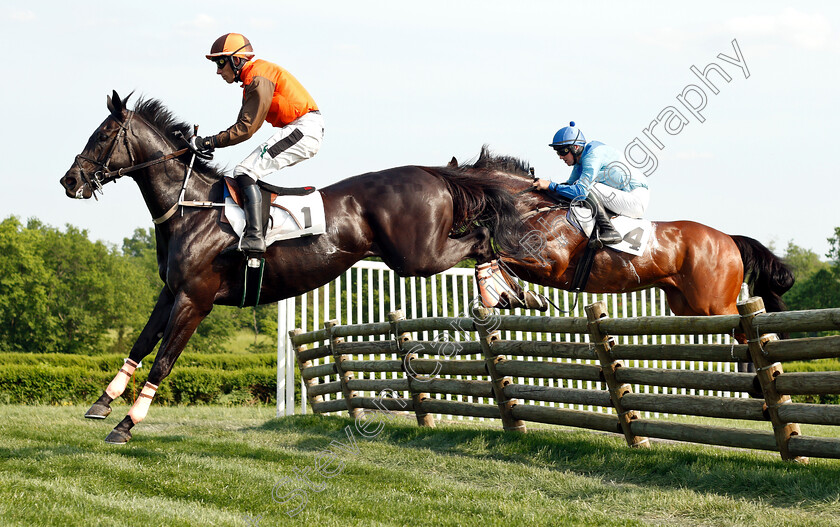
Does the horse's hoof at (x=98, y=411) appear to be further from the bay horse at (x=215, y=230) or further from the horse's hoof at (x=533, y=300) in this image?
the horse's hoof at (x=533, y=300)

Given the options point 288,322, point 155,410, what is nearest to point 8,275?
point 155,410

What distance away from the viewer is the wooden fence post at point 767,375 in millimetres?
5129

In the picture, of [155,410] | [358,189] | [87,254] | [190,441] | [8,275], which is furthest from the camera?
[87,254]

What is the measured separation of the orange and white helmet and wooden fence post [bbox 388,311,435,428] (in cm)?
345

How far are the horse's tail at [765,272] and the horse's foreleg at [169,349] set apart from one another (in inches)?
230

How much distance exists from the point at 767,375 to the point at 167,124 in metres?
4.61

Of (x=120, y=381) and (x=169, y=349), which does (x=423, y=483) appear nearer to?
(x=169, y=349)

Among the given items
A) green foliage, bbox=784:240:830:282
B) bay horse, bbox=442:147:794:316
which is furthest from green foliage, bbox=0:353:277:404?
green foliage, bbox=784:240:830:282

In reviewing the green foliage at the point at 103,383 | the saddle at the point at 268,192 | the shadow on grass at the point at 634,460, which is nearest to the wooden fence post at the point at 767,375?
the shadow on grass at the point at 634,460

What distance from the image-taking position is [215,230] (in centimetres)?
571

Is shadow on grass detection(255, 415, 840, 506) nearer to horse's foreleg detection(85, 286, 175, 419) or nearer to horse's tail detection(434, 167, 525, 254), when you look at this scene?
horse's tail detection(434, 167, 525, 254)

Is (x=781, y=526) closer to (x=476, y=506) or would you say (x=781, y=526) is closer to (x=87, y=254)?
(x=476, y=506)

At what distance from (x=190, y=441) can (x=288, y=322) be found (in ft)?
10.6

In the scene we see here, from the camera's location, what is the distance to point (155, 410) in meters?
12.0
